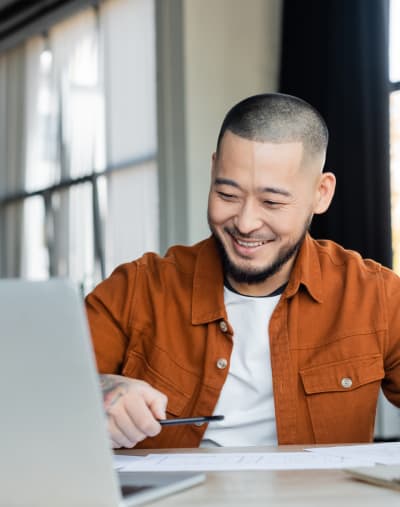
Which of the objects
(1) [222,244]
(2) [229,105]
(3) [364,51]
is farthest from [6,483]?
(2) [229,105]

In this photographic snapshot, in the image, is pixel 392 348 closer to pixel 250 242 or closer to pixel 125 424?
pixel 250 242

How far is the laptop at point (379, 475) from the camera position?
3.05 ft

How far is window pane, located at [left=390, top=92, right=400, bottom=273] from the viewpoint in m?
3.87

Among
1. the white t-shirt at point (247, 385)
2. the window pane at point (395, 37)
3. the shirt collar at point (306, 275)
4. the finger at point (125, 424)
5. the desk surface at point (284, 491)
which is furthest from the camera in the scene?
the window pane at point (395, 37)

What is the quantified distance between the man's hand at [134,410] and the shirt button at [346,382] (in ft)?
1.70

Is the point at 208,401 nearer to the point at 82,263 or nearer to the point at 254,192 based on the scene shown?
the point at 254,192

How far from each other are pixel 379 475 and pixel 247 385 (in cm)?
70

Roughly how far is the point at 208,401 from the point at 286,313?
0.23 m

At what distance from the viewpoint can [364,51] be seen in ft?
13.0

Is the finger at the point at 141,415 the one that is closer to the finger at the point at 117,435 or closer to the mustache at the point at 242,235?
the finger at the point at 117,435

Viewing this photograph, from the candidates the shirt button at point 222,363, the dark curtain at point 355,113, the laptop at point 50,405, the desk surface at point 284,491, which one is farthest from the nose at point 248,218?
the dark curtain at point 355,113

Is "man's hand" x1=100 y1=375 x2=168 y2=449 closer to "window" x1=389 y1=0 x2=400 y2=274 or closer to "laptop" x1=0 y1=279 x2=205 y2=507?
"laptop" x1=0 y1=279 x2=205 y2=507

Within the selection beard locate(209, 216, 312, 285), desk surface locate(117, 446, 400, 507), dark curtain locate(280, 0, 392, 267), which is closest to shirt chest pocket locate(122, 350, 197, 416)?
beard locate(209, 216, 312, 285)

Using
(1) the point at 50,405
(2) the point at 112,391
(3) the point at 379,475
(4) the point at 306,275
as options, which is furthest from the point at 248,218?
(1) the point at 50,405
